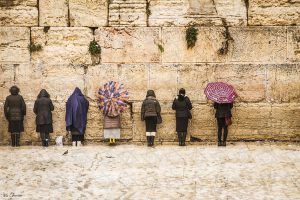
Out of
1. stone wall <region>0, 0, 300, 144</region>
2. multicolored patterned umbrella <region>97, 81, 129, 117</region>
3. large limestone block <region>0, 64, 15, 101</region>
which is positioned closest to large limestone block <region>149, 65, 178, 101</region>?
stone wall <region>0, 0, 300, 144</region>

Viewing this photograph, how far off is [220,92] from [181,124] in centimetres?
120

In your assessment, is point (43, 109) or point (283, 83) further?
point (283, 83)

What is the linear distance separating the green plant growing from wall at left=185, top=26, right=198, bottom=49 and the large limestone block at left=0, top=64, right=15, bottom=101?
4.48 m

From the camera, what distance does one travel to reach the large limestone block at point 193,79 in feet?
38.7

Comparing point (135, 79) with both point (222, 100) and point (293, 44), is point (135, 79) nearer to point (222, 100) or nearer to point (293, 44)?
point (222, 100)

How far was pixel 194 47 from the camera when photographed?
11797 millimetres

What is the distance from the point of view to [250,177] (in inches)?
327

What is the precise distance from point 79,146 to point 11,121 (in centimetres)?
171

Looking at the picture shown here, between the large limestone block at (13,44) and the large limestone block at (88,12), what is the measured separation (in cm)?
126

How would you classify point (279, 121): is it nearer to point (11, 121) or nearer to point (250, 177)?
point (250, 177)

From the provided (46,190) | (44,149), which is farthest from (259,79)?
(46,190)

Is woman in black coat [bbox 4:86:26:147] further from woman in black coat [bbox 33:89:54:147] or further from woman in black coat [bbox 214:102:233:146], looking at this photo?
woman in black coat [bbox 214:102:233:146]

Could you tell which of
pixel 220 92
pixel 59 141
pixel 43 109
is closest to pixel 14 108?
pixel 43 109

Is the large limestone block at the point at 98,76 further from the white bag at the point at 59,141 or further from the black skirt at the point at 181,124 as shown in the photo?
the black skirt at the point at 181,124
